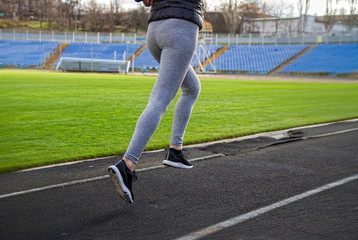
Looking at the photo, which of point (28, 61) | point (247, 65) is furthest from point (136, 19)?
point (247, 65)

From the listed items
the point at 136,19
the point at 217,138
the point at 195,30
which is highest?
the point at 136,19

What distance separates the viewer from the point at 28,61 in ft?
203

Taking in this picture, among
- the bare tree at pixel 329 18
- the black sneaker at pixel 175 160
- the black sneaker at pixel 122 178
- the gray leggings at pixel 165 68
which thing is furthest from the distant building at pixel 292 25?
the black sneaker at pixel 122 178

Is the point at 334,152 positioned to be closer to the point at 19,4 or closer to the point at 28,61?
the point at 28,61

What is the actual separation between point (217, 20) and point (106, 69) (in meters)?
59.6

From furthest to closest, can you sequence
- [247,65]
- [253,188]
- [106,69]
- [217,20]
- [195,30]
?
[217,20]
[247,65]
[106,69]
[253,188]
[195,30]

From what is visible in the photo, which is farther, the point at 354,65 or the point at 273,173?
the point at 354,65

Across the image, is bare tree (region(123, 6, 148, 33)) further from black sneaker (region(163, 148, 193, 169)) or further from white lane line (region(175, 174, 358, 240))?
white lane line (region(175, 174, 358, 240))

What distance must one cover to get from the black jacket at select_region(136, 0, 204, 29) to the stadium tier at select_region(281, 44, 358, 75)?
44476 mm

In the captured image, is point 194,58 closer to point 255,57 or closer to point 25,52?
point 255,57

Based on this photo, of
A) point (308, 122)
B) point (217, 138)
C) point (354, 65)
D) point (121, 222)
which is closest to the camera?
point (121, 222)

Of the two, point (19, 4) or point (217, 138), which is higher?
point (19, 4)

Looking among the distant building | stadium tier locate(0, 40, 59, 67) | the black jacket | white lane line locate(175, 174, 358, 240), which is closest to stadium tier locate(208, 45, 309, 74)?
stadium tier locate(0, 40, 59, 67)

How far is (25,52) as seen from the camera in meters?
65.0
